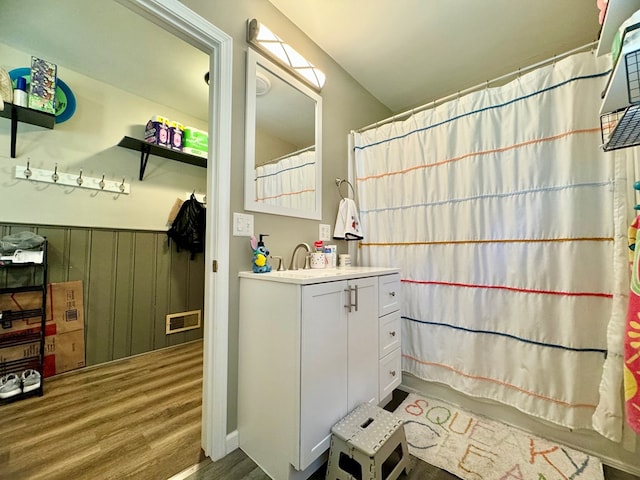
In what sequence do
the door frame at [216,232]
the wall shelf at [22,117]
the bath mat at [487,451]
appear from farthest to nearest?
1. the wall shelf at [22,117]
2. the door frame at [216,232]
3. the bath mat at [487,451]

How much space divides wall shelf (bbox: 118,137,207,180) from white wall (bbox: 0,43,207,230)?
62 mm

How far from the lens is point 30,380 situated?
1673 mm

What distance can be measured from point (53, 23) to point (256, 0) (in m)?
1.36

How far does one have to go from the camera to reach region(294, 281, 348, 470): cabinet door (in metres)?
1.02

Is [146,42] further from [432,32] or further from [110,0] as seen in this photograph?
[432,32]

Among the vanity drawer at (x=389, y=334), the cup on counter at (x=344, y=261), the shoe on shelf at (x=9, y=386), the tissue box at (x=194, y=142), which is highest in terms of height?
the tissue box at (x=194, y=142)

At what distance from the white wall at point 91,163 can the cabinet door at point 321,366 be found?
7.28 feet

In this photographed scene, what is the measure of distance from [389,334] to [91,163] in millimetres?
2797

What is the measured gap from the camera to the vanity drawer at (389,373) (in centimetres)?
149

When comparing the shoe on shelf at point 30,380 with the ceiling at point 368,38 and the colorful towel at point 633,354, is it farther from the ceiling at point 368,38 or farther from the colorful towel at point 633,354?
the colorful towel at point 633,354

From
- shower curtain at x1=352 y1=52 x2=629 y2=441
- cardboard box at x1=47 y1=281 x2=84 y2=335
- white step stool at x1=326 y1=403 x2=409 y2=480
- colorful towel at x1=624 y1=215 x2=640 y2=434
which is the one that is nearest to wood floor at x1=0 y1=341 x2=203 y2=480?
cardboard box at x1=47 y1=281 x2=84 y2=335

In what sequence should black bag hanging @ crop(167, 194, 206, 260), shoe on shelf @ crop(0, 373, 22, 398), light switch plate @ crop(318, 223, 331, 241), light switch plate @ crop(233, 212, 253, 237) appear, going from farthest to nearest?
1. black bag hanging @ crop(167, 194, 206, 260)
2. light switch plate @ crop(318, 223, 331, 241)
3. shoe on shelf @ crop(0, 373, 22, 398)
4. light switch plate @ crop(233, 212, 253, 237)

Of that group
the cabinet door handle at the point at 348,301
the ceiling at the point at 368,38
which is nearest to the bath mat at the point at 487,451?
the cabinet door handle at the point at 348,301

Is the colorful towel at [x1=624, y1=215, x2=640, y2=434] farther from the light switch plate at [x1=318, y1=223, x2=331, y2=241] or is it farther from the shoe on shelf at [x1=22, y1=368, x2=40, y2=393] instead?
the shoe on shelf at [x1=22, y1=368, x2=40, y2=393]
